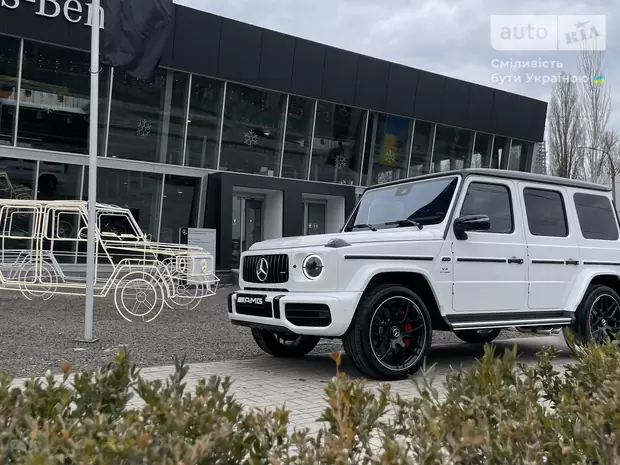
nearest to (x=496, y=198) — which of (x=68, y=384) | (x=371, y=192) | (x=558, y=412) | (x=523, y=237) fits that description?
(x=523, y=237)

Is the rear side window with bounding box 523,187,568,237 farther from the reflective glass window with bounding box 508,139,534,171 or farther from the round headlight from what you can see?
the reflective glass window with bounding box 508,139,534,171

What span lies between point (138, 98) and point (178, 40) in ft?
6.79

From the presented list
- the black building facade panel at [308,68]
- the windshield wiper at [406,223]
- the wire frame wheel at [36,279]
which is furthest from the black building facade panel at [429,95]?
the windshield wiper at [406,223]

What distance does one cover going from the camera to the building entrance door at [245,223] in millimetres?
19587

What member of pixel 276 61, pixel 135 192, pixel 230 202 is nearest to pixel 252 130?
pixel 276 61

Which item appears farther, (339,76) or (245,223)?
(339,76)

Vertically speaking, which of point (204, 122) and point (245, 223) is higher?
point (204, 122)

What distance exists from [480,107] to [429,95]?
281cm

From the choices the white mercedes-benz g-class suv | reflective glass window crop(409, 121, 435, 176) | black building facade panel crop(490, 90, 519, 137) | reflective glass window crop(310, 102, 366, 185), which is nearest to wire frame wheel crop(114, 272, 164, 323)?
the white mercedes-benz g-class suv

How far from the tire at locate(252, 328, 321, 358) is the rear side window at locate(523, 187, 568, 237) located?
2945mm

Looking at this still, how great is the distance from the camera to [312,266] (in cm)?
566

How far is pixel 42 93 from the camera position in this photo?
52.5ft

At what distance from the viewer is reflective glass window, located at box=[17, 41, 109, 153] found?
1576cm

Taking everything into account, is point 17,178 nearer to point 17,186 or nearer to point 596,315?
point 17,186
